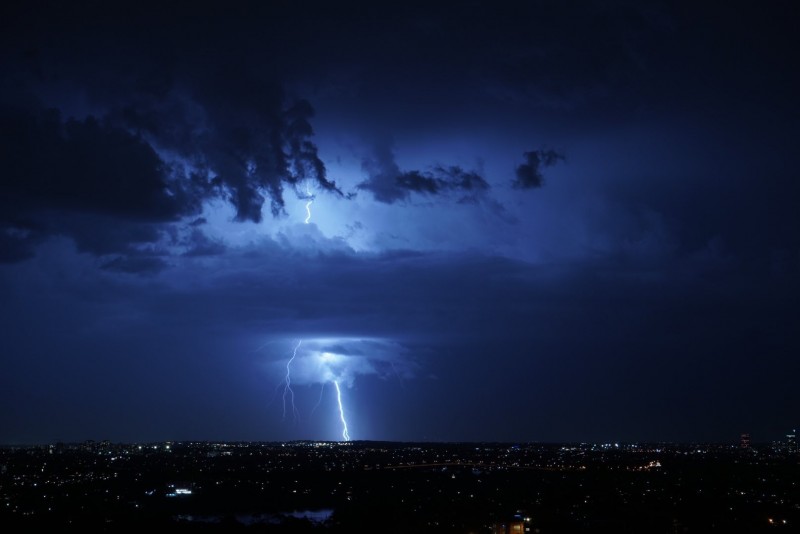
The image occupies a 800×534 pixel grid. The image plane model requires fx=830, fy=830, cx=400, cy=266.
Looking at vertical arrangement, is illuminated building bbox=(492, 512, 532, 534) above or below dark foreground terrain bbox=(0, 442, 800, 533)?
below

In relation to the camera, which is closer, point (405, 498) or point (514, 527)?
point (514, 527)

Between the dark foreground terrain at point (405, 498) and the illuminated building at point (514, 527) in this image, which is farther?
the dark foreground terrain at point (405, 498)

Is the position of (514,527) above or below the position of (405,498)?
below

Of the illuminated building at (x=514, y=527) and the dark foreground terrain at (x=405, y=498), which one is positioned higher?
the dark foreground terrain at (x=405, y=498)

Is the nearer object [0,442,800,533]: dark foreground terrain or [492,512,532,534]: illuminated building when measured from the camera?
[492,512,532,534]: illuminated building

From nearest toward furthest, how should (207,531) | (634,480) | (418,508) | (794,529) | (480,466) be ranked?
(794,529), (207,531), (418,508), (634,480), (480,466)

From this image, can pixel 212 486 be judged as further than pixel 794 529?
Yes

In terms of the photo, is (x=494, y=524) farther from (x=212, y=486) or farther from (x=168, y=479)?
(x=168, y=479)

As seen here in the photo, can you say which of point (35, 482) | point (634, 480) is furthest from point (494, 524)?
point (35, 482)
